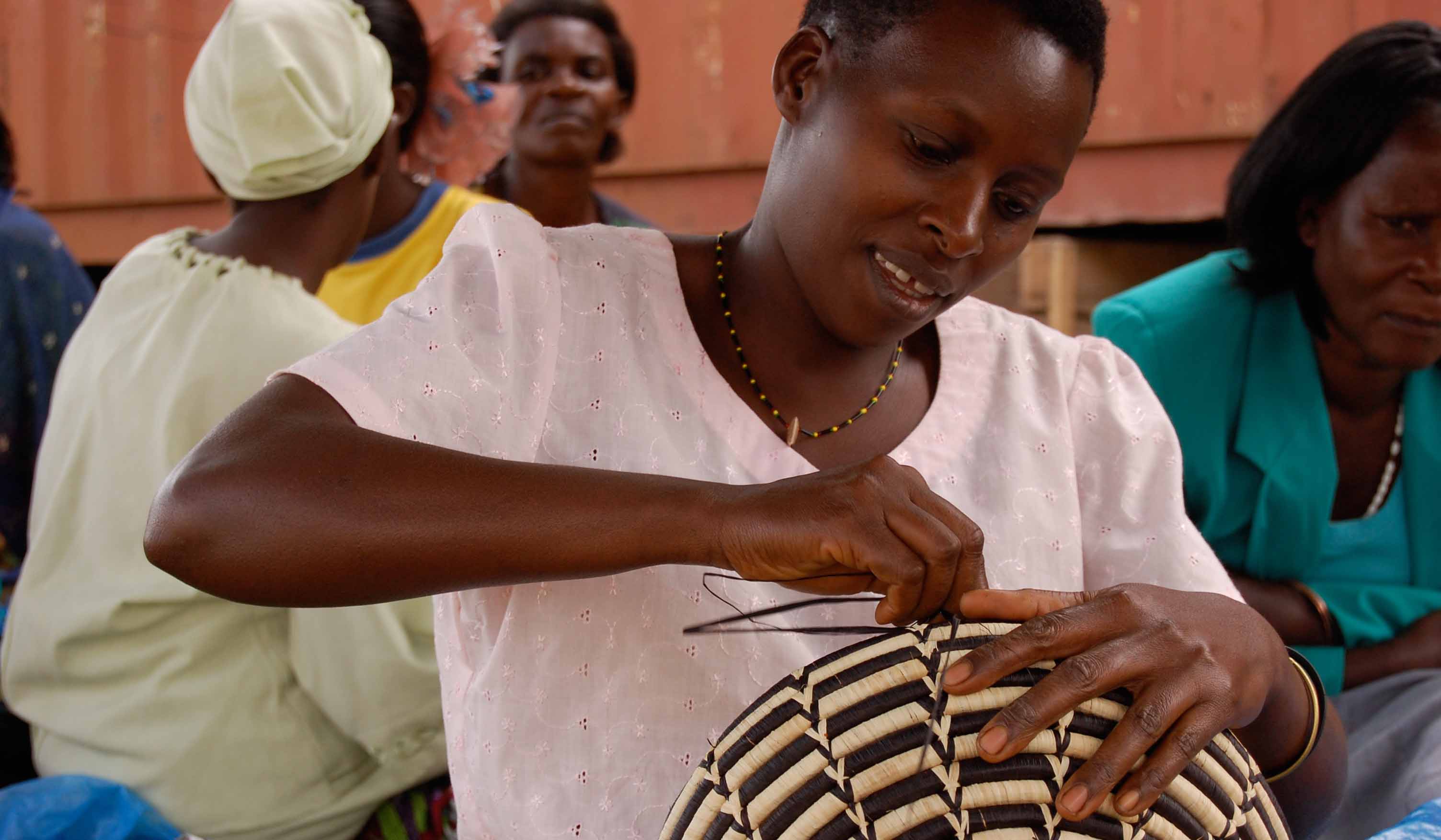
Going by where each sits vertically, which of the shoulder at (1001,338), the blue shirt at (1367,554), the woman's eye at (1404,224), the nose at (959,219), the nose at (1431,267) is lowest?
the blue shirt at (1367,554)

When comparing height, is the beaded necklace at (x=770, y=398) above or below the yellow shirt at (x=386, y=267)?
above

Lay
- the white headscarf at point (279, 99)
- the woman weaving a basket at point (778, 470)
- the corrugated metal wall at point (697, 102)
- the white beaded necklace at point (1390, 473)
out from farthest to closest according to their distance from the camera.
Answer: the corrugated metal wall at point (697, 102)
the white beaded necklace at point (1390, 473)
the white headscarf at point (279, 99)
the woman weaving a basket at point (778, 470)

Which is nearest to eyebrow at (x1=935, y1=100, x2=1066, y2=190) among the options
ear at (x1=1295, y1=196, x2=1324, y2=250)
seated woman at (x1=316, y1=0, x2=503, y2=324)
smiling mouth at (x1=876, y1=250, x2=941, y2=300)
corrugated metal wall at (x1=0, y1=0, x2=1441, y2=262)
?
smiling mouth at (x1=876, y1=250, x2=941, y2=300)

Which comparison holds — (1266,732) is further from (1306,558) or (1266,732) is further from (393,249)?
(393,249)

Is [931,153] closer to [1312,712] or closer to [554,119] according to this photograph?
[1312,712]

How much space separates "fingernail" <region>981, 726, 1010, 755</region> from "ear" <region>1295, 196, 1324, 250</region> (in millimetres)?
1675

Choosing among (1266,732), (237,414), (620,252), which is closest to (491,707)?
(237,414)

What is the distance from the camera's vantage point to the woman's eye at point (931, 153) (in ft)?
4.03

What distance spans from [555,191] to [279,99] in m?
2.09

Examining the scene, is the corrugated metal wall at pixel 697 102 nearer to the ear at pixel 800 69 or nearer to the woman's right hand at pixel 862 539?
the ear at pixel 800 69

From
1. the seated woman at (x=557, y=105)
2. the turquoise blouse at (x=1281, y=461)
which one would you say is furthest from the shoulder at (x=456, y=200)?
the turquoise blouse at (x=1281, y=461)

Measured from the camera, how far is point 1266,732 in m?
1.32

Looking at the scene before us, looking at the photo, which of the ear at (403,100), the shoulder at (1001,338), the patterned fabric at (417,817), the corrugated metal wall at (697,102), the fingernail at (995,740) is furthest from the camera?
the corrugated metal wall at (697,102)

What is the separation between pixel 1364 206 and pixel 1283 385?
1.04 ft
